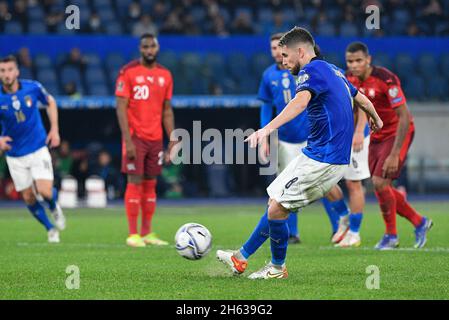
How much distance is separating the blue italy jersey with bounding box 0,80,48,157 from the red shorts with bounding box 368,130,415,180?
4.39 metres

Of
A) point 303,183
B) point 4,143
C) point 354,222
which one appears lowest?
point 354,222

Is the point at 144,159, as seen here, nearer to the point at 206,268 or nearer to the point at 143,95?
the point at 143,95

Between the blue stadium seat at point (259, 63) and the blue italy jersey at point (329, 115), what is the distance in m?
18.6

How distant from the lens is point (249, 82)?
26.8m

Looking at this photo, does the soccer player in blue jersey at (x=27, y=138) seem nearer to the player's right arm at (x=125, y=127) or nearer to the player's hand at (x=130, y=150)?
the player's right arm at (x=125, y=127)

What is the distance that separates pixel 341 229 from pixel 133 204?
2.71 metres

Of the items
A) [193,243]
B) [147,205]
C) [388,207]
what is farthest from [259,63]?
[193,243]

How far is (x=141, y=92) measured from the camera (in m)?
12.8

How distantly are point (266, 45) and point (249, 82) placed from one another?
4.47ft

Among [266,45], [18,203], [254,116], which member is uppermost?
[266,45]

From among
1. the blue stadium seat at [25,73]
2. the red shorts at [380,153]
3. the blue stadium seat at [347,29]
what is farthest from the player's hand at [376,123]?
the blue stadium seat at [347,29]

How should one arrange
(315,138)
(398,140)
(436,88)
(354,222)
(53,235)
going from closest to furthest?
(315,138)
(398,140)
(354,222)
(53,235)
(436,88)
